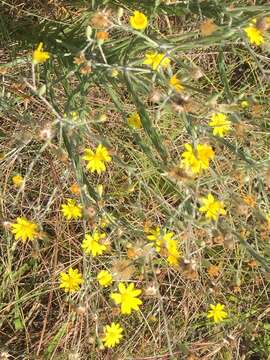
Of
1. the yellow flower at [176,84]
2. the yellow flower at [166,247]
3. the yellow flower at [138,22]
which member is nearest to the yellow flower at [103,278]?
the yellow flower at [166,247]

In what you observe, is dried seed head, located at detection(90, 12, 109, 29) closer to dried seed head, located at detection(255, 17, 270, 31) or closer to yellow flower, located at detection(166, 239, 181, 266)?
dried seed head, located at detection(255, 17, 270, 31)

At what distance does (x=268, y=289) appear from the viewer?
7.12ft

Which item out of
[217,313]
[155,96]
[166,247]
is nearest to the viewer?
[155,96]

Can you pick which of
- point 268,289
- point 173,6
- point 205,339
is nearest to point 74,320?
point 205,339

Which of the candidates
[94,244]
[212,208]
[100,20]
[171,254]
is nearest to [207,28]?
[100,20]

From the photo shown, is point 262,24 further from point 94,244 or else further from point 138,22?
point 94,244

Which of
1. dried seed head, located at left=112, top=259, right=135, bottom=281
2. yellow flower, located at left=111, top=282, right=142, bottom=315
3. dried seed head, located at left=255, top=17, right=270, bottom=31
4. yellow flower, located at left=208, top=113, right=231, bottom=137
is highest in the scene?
dried seed head, located at left=255, top=17, right=270, bottom=31

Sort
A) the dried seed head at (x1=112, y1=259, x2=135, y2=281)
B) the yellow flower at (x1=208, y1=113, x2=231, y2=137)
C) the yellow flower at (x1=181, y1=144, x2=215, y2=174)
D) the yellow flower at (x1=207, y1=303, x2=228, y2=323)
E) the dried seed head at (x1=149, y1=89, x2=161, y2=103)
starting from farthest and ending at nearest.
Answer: the yellow flower at (x1=207, y1=303, x2=228, y2=323)
the yellow flower at (x1=208, y1=113, x2=231, y2=137)
the dried seed head at (x1=112, y1=259, x2=135, y2=281)
the yellow flower at (x1=181, y1=144, x2=215, y2=174)
the dried seed head at (x1=149, y1=89, x2=161, y2=103)

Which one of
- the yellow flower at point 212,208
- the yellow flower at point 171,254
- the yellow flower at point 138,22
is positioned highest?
the yellow flower at point 138,22

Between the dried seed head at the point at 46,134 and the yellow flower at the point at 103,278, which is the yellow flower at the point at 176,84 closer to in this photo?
the dried seed head at the point at 46,134

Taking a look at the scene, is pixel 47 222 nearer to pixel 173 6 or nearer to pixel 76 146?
pixel 76 146

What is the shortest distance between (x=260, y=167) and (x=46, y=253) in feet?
3.49

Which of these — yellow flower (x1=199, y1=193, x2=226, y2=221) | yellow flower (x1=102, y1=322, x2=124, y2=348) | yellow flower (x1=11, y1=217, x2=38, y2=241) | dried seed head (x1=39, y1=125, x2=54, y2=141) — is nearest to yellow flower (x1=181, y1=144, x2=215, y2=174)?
yellow flower (x1=199, y1=193, x2=226, y2=221)

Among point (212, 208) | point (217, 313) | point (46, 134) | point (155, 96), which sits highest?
point (155, 96)
